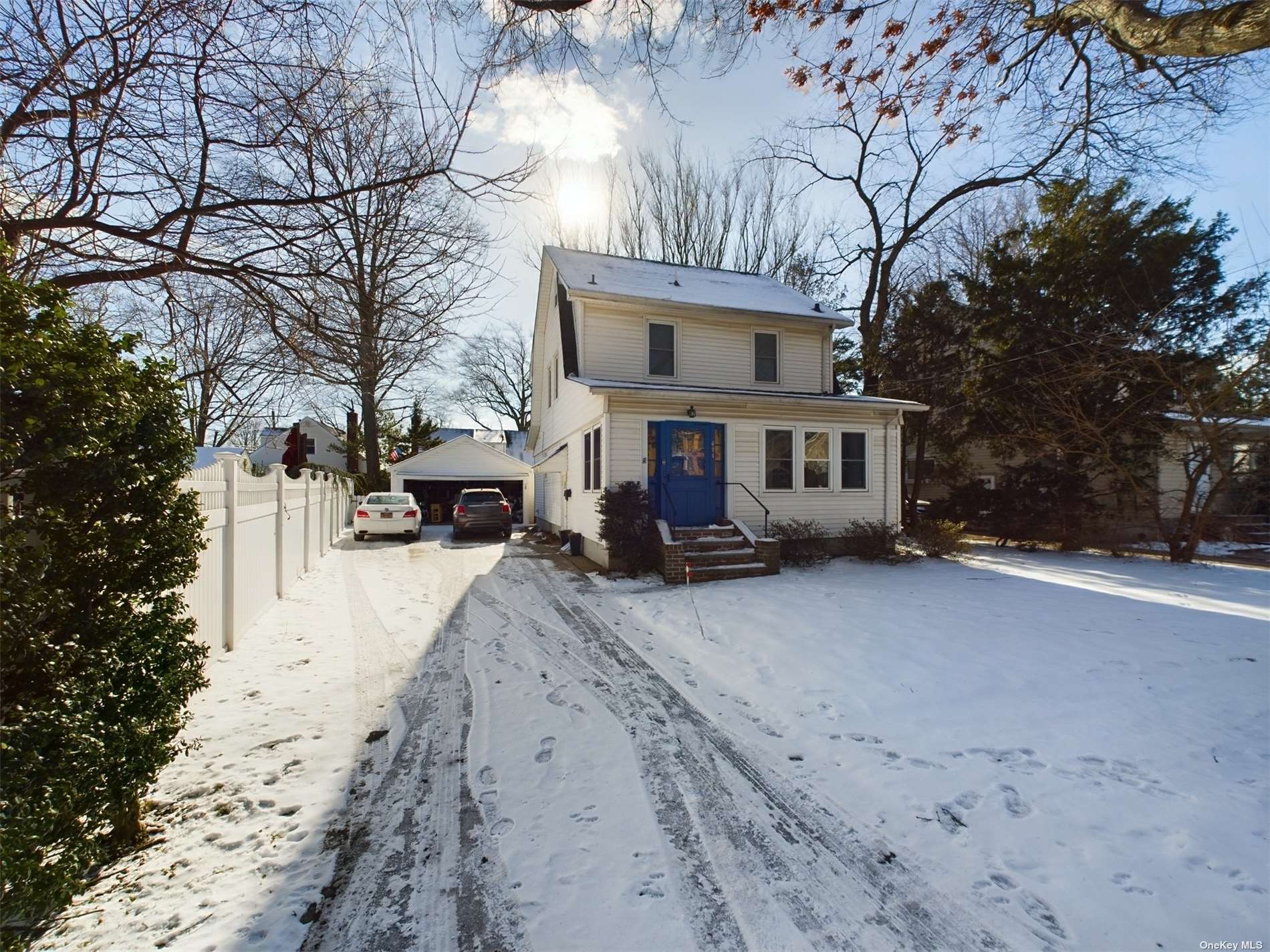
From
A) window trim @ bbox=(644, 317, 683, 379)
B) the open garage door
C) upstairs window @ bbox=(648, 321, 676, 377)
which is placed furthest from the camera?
the open garage door

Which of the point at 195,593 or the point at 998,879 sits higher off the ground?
the point at 195,593

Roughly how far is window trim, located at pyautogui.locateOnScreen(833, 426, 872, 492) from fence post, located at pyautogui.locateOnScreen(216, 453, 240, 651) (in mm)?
10835

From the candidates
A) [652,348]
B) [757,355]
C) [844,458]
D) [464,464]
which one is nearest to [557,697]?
[844,458]

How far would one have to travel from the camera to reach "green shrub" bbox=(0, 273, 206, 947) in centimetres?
206

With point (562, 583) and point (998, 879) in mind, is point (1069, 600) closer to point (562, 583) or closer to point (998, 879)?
point (998, 879)

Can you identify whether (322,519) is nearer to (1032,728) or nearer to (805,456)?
(805,456)

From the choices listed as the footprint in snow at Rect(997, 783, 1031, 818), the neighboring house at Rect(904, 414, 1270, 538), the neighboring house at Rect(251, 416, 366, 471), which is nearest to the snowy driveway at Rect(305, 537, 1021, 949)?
the footprint in snow at Rect(997, 783, 1031, 818)

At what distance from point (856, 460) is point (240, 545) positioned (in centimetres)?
1140

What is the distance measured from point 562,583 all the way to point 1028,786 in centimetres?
717

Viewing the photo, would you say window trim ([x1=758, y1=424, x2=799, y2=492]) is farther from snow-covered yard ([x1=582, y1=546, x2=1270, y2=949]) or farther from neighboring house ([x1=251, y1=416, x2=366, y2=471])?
neighboring house ([x1=251, y1=416, x2=366, y2=471])

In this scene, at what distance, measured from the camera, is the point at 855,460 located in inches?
492

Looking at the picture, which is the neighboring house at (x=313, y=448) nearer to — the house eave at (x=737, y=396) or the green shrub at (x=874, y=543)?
the house eave at (x=737, y=396)

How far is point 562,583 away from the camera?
945cm

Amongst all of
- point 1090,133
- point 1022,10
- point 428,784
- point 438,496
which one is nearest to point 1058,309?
point 1090,133
